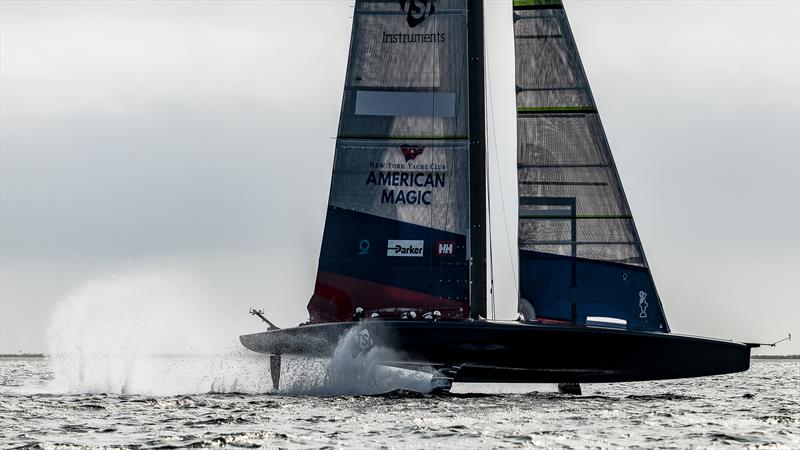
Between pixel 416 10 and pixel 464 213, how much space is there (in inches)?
160

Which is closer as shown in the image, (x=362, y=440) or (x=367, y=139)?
(x=362, y=440)

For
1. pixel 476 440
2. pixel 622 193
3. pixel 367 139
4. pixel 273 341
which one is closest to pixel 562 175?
pixel 622 193

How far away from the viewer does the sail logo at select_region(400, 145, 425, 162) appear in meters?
29.8

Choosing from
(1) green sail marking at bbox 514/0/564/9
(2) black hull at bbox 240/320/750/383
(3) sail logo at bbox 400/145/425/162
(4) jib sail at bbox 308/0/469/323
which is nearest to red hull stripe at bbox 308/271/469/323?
(4) jib sail at bbox 308/0/469/323

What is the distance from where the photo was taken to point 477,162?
98.3 feet

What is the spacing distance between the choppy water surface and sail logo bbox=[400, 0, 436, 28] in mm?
7157

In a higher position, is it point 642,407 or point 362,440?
point 642,407

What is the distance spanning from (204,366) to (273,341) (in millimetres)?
4373

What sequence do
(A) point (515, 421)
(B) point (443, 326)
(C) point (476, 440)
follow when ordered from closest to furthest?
(C) point (476, 440) < (A) point (515, 421) < (B) point (443, 326)

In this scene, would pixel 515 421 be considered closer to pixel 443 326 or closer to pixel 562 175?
pixel 443 326

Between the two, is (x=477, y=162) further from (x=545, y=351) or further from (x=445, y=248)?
(x=545, y=351)

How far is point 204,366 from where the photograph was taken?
111 feet

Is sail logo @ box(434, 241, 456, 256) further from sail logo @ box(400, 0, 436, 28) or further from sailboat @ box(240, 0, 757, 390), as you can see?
sail logo @ box(400, 0, 436, 28)

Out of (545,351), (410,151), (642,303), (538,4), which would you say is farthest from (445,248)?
(538,4)
